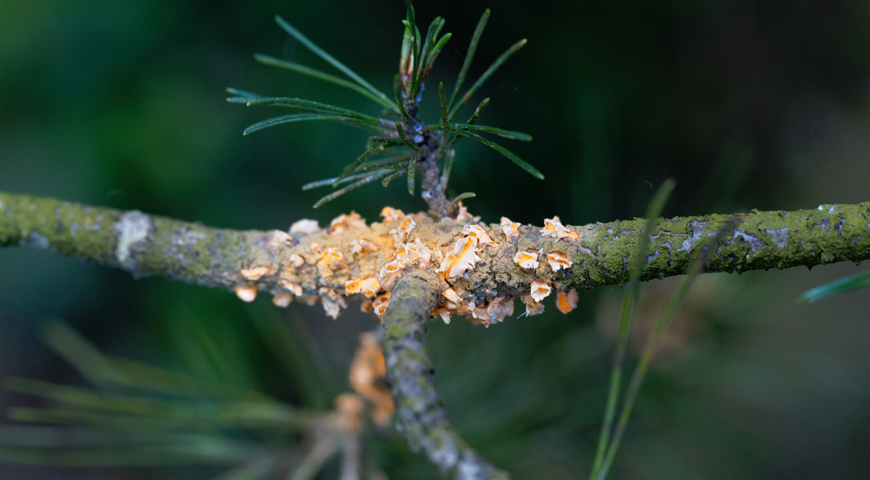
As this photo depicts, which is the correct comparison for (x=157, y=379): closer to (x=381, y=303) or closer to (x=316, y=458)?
(x=316, y=458)

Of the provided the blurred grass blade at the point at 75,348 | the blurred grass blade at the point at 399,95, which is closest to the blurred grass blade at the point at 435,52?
the blurred grass blade at the point at 399,95

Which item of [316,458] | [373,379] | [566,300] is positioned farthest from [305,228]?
[316,458]

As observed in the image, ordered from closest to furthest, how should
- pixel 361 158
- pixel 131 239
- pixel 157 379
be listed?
pixel 361 158 → pixel 131 239 → pixel 157 379

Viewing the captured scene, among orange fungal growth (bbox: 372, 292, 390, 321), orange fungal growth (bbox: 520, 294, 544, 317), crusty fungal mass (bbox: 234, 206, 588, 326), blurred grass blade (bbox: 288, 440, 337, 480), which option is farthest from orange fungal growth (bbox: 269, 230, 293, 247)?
blurred grass blade (bbox: 288, 440, 337, 480)

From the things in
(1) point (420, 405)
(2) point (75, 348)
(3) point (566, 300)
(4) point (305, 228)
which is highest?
(2) point (75, 348)

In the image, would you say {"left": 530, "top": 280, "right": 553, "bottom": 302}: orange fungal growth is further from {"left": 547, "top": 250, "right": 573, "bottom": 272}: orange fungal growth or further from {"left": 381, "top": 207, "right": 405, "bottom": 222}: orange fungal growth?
{"left": 381, "top": 207, "right": 405, "bottom": 222}: orange fungal growth

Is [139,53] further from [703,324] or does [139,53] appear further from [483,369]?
[703,324]

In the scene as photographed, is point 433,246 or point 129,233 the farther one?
point 129,233

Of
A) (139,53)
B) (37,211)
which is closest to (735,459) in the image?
(37,211)
